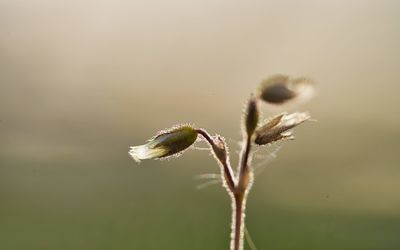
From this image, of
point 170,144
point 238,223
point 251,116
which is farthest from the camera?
point 170,144

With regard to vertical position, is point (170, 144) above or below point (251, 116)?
below

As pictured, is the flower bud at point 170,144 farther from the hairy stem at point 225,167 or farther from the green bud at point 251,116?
the green bud at point 251,116

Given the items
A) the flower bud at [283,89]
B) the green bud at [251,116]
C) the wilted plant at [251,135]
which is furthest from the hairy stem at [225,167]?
the flower bud at [283,89]

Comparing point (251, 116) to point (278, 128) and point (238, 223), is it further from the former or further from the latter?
point (238, 223)

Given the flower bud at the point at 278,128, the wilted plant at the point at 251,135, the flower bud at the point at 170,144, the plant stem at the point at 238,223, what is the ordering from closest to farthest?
1. the plant stem at the point at 238,223
2. the wilted plant at the point at 251,135
3. the flower bud at the point at 278,128
4. the flower bud at the point at 170,144

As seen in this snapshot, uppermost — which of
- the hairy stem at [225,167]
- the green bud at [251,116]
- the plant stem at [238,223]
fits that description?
the green bud at [251,116]

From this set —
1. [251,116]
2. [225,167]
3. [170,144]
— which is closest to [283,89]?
[251,116]
